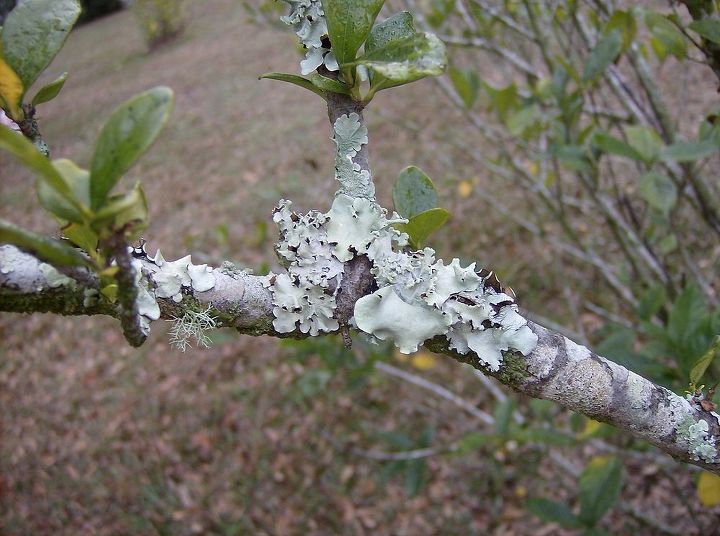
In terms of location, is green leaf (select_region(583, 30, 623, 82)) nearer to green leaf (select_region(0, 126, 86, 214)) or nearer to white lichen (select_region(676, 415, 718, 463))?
white lichen (select_region(676, 415, 718, 463))

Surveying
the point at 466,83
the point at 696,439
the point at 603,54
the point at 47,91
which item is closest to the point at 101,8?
the point at 466,83

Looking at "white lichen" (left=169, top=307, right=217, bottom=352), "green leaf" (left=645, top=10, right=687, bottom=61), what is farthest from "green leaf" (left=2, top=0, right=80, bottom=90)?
"green leaf" (left=645, top=10, right=687, bottom=61)

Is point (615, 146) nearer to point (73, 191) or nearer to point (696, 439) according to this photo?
point (696, 439)

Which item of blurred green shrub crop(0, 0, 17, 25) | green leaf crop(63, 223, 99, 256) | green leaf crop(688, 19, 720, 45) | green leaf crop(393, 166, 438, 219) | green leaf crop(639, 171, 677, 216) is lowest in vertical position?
green leaf crop(639, 171, 677, 216)

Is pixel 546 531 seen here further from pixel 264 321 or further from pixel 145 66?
pixel 145 66

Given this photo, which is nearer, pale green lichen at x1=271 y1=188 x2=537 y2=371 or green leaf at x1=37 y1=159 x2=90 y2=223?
green leaf at x1=37 y1=159 x2=90 y2=223

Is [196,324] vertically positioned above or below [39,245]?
below

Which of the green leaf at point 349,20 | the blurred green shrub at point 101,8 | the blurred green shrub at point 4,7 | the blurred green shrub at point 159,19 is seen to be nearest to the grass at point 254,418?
the blurred green shrub at point 4,7
